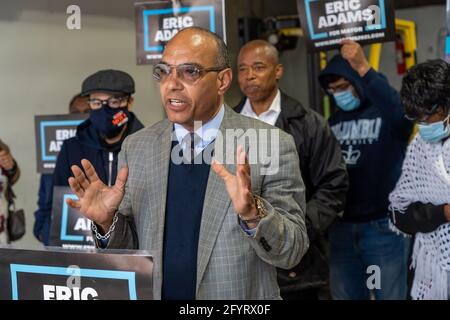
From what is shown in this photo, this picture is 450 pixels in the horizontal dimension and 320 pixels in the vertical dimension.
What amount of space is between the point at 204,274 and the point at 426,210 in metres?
1.43

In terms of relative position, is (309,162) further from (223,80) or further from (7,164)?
(7,164)

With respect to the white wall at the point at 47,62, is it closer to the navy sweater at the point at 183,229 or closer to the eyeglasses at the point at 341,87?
the eyeglasses at the point at 341,87

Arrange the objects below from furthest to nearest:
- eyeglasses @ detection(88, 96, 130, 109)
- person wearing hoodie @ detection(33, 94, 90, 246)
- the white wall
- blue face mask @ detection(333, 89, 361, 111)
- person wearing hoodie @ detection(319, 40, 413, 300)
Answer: the white wall < person wearing hoodie @ detection(33, 94, 90, 246) < blue face mask @ detection(333, 89, 361, 111) < person wearing hoodie @ detection(319, 40, 413, 300) < eyeglasses @ detection(88, 96, 130, 109)

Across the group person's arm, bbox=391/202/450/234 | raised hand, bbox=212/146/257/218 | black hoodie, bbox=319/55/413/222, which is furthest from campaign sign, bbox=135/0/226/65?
raised hand, bbox=212/146/257/218

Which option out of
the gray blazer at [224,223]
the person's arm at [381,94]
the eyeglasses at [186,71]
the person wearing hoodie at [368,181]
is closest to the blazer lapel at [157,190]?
the gray blazer at [224,223]

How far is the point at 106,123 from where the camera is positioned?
4.07 m

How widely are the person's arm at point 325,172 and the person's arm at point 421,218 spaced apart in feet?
1.40

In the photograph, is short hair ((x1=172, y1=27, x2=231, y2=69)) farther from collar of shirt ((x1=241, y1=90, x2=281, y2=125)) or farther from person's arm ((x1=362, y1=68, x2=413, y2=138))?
person's arm ((x1=362, y1=68, x2=413, y2=138))

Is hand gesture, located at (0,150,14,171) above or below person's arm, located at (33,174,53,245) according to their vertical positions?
above

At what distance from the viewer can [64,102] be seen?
648 centimetres

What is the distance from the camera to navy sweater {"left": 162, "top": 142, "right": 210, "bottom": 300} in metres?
2.51
